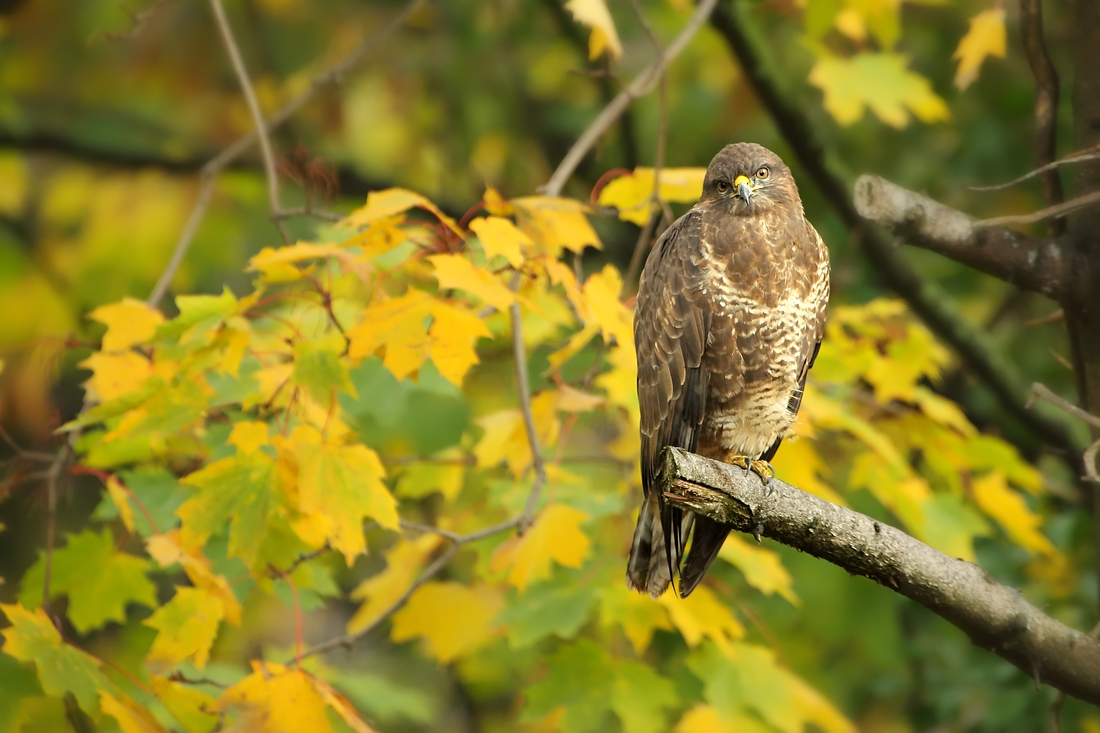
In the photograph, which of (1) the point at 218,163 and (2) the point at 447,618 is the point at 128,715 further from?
(1) the point at 218,163

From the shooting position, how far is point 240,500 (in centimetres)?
324

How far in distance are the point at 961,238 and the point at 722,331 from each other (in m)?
0.76

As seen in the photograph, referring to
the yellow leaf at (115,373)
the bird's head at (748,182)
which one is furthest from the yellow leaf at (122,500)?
the bird's head at (748,182)

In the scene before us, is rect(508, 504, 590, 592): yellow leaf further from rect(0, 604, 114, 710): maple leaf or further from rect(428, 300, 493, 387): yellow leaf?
rect(0, 604, 114, 710): maple leaf

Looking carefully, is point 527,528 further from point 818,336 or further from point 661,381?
point 818,336

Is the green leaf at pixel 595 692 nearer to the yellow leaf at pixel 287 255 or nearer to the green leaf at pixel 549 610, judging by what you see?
the green leaf at pixel 549 610

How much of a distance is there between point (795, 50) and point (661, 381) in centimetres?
521

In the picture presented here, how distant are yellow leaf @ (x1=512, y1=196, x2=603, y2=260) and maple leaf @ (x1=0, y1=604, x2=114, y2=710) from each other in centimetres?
182

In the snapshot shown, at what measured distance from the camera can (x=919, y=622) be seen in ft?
22.4

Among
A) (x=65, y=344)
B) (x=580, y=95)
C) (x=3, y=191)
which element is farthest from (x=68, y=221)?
(x=65, y=344)

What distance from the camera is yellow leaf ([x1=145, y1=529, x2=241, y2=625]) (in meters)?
3.31

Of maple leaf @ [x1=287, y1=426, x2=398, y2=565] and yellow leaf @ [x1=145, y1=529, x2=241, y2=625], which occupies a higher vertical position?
maple leaf @ [x1=287, y1=426, x2=398, y2=565]

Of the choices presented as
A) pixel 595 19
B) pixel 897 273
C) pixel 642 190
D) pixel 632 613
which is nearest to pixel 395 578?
pixel 632 613

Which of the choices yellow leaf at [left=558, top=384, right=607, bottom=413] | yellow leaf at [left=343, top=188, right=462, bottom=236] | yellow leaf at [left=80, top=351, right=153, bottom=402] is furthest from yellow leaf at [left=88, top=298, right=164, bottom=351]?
yellow leaf at [left=558, top=384, right=607, bottom=413]
